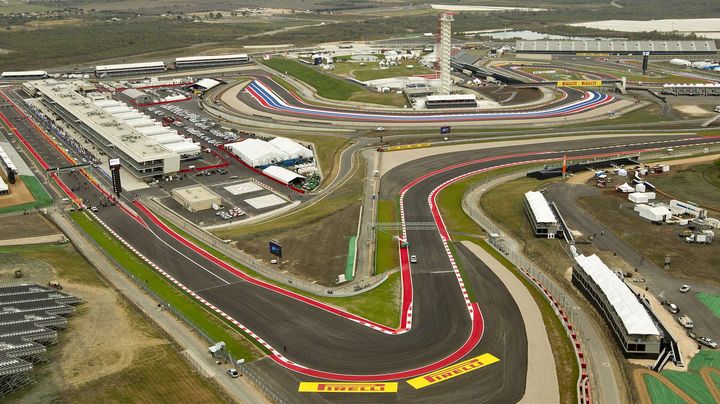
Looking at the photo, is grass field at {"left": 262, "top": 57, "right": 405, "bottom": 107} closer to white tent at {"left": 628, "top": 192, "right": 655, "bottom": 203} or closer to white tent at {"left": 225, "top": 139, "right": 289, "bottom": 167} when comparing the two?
white tent at {"left": 225, "top": 139, "right": 289, "bottom": 167}

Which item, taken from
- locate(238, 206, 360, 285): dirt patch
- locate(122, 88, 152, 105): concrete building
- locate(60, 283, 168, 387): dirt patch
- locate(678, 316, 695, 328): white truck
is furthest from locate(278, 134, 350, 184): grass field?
locate(678, 316, 695, 328): white truck

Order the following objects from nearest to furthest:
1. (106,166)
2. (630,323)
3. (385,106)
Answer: (630,323)
(106,166)
(385,106)

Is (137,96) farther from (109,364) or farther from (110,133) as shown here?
(109,364)

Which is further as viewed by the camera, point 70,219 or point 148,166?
point 148,166

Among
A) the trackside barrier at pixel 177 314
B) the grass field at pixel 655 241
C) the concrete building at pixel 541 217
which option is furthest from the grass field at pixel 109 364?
the grass field at pixel 655 241

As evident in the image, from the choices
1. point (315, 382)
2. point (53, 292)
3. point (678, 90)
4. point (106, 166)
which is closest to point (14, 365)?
point (53, 292)

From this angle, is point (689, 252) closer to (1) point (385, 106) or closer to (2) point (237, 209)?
(2) point (237, 209)

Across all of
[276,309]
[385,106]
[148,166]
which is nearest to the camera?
[276,309]
